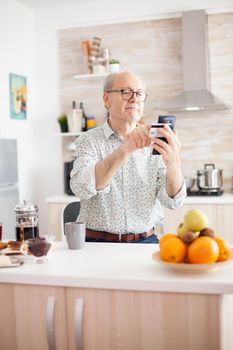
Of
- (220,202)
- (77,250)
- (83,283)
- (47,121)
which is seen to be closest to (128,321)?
(83,283)

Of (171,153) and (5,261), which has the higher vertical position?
(171,153)

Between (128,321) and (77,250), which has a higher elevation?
(77,250)

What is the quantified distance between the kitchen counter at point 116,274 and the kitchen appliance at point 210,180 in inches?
95.7

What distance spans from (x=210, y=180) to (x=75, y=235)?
247 cm

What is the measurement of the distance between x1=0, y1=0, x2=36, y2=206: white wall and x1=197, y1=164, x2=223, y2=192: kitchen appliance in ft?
5.57

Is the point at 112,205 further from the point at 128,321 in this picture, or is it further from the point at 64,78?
the point at 64,78

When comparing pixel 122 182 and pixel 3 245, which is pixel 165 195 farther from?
pixel 3 245

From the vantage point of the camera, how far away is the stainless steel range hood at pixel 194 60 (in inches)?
175

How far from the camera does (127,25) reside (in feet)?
16.0

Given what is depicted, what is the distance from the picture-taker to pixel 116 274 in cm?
168

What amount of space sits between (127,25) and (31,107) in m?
1.24

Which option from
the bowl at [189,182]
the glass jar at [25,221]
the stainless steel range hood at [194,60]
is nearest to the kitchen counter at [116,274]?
the glass jar at [25,221]

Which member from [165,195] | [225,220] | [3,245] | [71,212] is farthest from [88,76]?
[3,245]

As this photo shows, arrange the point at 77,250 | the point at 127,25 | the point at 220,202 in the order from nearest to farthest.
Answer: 1. the point at 77,250
2. the point at 220,202
3. the point at 127,25
